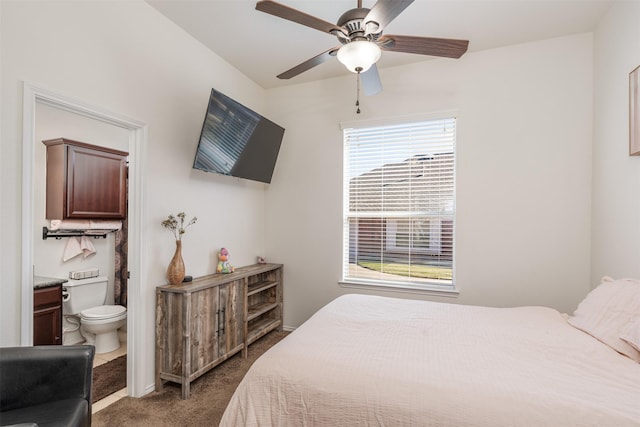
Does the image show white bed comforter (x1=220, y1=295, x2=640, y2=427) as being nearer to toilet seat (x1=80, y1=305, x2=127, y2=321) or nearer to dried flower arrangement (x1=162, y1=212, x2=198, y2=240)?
dried flower arrangement (x1=162, y1=212, x2=198, y2=240)

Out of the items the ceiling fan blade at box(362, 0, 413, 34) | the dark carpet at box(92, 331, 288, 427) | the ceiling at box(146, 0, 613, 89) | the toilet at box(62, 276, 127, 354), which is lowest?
the dark carpet at box(92, 331, 288, 427)

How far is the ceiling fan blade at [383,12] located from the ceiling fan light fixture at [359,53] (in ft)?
0.23

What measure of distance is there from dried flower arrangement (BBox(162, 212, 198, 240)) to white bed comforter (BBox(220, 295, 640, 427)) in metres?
1.45

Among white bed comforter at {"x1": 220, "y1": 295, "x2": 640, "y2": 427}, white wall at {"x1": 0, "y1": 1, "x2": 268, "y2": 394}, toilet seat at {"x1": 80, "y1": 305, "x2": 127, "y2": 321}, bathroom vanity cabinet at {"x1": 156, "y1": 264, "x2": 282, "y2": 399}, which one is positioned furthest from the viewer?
toilet seat at {"x1": 80, "y1": 305, "x2": 127, "y2": 321}

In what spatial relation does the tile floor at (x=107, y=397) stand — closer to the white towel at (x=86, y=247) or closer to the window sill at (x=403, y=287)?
the white towel at (x=86, y=247)

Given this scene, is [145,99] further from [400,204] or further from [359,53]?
[400,204]

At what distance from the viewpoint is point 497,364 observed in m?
1.40

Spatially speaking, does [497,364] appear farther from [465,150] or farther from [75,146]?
[75,146]

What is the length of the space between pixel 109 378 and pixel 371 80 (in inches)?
125

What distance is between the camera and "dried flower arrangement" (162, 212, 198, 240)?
8.25 feet

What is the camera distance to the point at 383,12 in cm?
145

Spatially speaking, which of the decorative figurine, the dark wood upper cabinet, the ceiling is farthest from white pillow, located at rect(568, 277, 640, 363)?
the dark wood upper cabinet

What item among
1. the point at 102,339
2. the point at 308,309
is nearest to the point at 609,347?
the point at 308,309

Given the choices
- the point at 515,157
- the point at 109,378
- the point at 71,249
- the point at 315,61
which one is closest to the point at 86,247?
the point at 71,249
